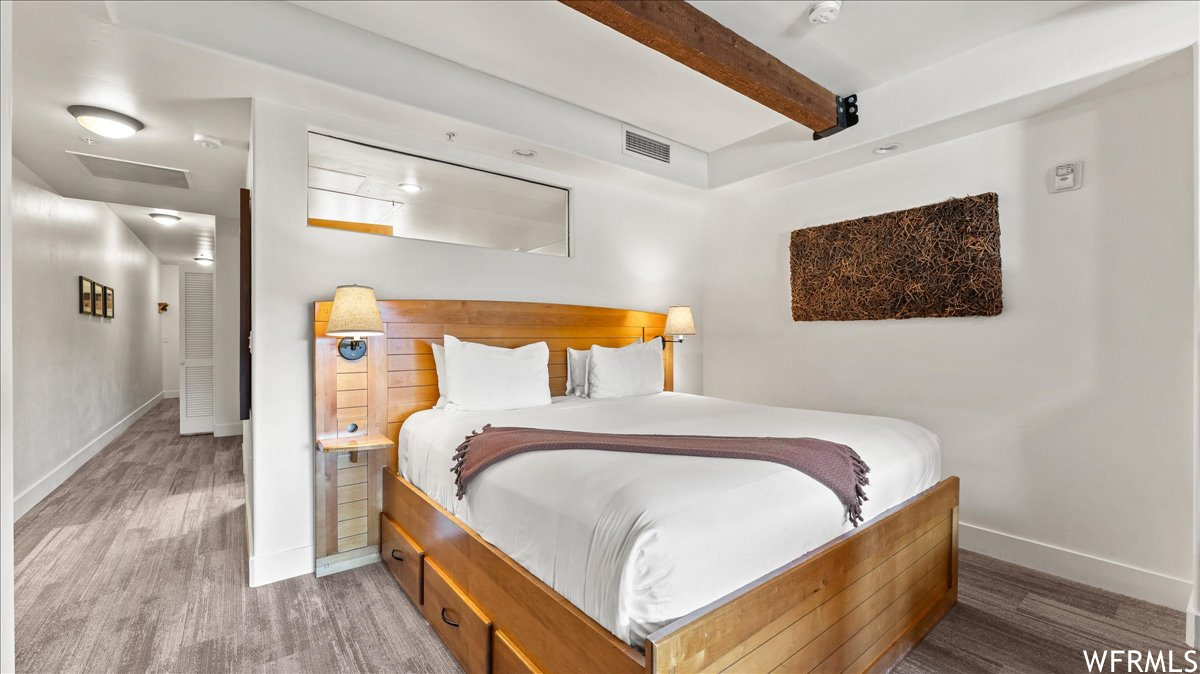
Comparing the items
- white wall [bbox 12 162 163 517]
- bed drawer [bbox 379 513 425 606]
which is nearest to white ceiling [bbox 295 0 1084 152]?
bed drawer [bbox 379 513 425 606]

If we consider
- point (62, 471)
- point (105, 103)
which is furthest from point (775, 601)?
point (62, 471)

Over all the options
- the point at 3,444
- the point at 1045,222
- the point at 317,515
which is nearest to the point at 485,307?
the point at 317,515

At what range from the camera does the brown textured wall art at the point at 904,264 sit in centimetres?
295

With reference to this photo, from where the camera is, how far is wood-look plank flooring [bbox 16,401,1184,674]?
1938 mm

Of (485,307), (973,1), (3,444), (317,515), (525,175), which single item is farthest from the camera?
(525,175)

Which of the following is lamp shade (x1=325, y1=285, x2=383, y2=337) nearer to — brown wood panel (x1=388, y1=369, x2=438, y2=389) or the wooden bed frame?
the wooden bed frame

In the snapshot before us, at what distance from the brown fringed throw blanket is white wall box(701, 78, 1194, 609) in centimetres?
168

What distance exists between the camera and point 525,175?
11.8 feet

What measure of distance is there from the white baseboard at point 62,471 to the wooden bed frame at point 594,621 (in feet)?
7.61

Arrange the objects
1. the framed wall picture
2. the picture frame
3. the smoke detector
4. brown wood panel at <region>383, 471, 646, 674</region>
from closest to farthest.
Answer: brown wood panel at <region>383, 471, 646, 674</region>, the smoke detector, the framed wall picture, the picture frame

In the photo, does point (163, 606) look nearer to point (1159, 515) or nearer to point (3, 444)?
point (3, 444)

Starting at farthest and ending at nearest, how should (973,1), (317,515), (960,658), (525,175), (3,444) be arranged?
(525,175) → (317,515) → (973,1) → (960,658) → (3,444)

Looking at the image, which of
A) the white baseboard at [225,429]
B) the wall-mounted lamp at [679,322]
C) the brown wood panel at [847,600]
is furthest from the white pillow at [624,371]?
the white baseboard at [225,429]

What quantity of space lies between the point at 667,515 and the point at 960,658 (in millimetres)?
1548
